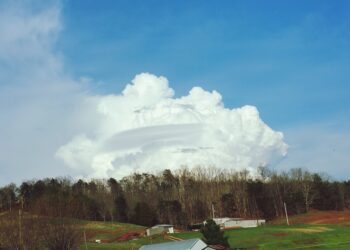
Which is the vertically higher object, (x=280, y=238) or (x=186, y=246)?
(x=186, y=246)

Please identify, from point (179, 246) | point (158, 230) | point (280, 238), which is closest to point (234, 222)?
point (158, 230)

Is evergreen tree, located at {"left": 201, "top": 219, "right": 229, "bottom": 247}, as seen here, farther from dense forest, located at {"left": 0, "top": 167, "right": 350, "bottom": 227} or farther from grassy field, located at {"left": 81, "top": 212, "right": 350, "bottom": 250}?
dense forest, located at {"left": 0, "top": 167, "right": 350, "bottom": 227}

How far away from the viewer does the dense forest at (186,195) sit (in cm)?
14212

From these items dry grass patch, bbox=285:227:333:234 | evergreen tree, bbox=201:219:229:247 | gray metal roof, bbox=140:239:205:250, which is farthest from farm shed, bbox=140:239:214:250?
dry grass patch, bbox=285:227:333:234

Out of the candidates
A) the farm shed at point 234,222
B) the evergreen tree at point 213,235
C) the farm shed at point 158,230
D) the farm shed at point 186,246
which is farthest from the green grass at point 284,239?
the farm shed at point 234,222

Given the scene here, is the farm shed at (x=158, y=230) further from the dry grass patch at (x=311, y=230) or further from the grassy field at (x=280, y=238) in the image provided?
the dry grass patch at (x=311, y=230)

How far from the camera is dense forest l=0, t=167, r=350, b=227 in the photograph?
14212cm

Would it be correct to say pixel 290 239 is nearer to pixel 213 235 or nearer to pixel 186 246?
pixel 213 235

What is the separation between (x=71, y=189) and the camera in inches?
6604

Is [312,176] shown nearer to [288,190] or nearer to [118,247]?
[288,190]

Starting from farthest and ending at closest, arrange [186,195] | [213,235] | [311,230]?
[186,195]
[311,230]
[213,235]

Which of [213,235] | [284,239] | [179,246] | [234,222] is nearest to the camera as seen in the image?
[179,246]

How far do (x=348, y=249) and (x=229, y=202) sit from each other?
88758 mm

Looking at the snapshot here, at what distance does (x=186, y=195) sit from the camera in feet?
532
